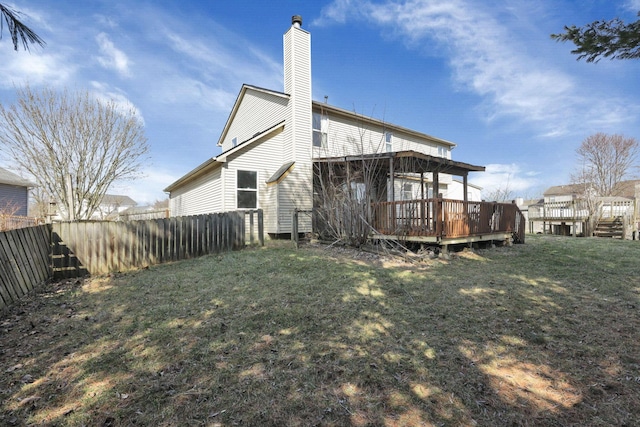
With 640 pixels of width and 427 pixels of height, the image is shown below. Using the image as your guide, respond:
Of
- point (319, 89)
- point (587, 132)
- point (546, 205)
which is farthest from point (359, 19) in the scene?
point (587, 132)

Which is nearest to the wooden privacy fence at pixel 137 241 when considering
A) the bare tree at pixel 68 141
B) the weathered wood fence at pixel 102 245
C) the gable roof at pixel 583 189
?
the weathered wood fence at pixel 102 245

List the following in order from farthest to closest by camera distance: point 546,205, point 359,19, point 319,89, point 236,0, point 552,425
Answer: point 546,205 → point 319,89 → point 359,19 → point 236,0 → point 552,425

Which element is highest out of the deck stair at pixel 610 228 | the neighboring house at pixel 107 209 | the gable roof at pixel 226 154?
the gable roof at pixel 226 154

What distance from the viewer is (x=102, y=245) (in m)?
6.97

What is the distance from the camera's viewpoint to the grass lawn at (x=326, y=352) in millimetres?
2367

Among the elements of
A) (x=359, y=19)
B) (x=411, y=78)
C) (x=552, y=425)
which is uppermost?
(x=359, y=19)

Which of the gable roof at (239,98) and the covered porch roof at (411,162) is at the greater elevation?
the gable roof at (239,98)

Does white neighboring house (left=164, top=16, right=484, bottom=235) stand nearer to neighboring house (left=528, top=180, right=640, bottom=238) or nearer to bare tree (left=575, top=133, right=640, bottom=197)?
neighboring house (left=528, top=180, right=640, bottom=238)

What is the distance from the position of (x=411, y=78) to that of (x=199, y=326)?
15364 mm

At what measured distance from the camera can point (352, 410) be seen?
2355 mm

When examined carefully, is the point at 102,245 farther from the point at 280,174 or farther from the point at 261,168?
the point at 261,168

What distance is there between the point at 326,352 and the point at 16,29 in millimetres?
4798

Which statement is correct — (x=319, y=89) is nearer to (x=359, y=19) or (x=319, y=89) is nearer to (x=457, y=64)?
(x=359, y=19)

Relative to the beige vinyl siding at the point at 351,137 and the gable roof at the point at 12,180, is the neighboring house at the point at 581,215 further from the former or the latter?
the gable roof at the point at 12,180
